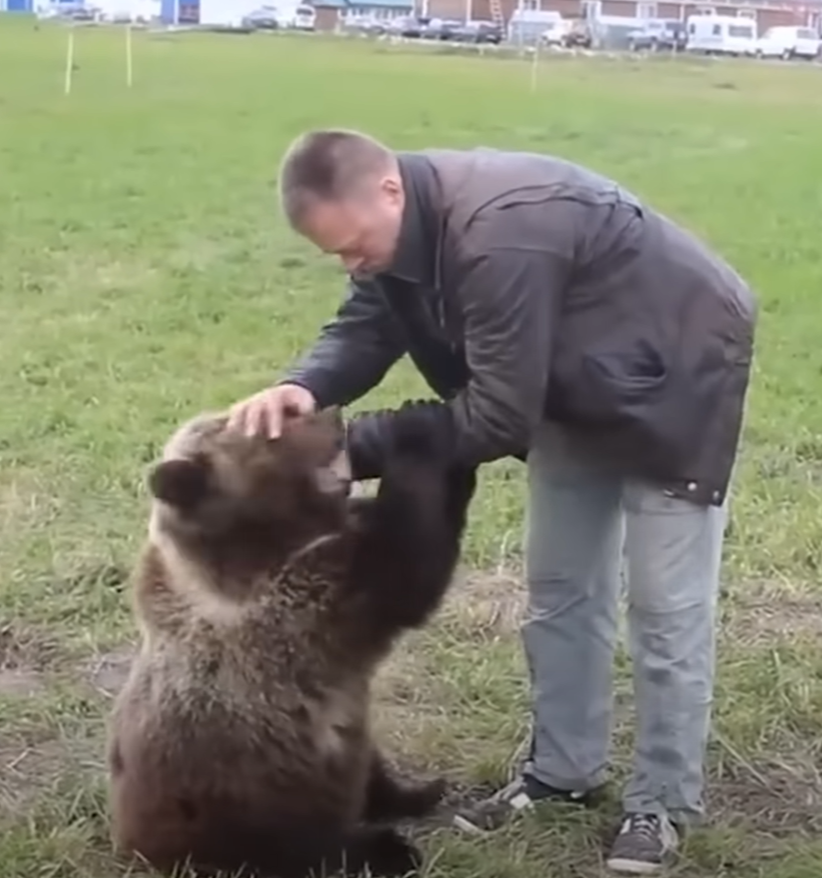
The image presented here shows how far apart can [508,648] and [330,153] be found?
2.57 metres

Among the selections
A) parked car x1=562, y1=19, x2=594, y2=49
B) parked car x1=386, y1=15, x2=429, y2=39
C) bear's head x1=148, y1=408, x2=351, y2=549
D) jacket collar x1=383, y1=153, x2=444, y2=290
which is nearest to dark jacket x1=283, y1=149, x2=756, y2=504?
jacket collar x1=383, y1=153, x2=444, y2=290

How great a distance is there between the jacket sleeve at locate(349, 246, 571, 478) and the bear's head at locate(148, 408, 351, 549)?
0.39 meters

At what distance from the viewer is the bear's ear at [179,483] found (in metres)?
4.51

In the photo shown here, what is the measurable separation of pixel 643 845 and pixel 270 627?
117cm

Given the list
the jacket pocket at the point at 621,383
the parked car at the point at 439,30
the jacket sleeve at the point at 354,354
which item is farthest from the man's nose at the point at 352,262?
the parked car at the point at 439,30

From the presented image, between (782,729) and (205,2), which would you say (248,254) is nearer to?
(782,729)

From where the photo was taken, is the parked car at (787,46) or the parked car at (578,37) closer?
the parked car at (578,37)

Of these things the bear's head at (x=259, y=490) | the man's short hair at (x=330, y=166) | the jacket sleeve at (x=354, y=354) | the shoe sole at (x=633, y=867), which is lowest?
the shoe sole at (x=633, y=867)

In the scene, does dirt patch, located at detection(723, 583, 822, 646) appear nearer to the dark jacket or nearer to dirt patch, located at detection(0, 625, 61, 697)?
the dark jacket

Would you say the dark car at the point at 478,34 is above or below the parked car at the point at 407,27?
above

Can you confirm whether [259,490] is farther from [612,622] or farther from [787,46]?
[787,46]

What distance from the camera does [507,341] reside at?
417 centimetres

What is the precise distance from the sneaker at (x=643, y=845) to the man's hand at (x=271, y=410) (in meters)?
1.40

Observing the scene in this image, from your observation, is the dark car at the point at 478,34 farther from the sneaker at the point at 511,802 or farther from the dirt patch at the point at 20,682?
the sneaker at the point at 511,802
